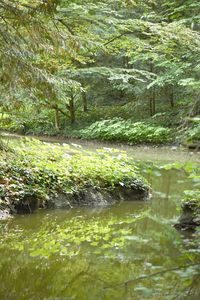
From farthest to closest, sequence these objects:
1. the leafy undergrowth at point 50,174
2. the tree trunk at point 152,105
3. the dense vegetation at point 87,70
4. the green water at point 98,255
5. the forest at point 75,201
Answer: the tree trunk at point 152,105 < the leafy undergrowth at point 50,174 < the dense vegetation at point 87,70 < the forest at point 75,201 < the green water at point 98,255

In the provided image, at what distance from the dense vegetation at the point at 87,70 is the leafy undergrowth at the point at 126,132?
2.2 inches

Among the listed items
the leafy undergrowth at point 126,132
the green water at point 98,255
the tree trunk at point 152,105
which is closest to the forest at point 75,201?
the green water at point 98,255

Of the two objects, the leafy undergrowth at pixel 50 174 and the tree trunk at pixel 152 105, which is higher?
the tree trunk at pixel 152 105

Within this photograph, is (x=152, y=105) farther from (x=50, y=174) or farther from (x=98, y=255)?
(x=98, y=255)

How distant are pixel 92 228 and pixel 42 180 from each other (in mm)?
1656

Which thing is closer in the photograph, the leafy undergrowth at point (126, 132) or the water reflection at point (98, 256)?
the water reflection at point (98, 256)

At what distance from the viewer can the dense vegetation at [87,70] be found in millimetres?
6117

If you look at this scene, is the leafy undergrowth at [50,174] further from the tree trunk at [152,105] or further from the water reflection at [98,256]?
the tree trunk at [152,105]

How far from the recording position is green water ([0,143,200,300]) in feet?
12.7

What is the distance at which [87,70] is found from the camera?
1781cm

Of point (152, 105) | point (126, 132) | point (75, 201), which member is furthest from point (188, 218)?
point (152, 105)

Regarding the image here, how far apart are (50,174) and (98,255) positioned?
3.15 m

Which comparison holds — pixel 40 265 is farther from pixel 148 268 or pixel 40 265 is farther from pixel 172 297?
pixel 172 297

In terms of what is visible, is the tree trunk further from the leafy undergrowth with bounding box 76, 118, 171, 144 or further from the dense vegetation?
the leafy undergrowth with bounding box 76, 118, 171, 144
